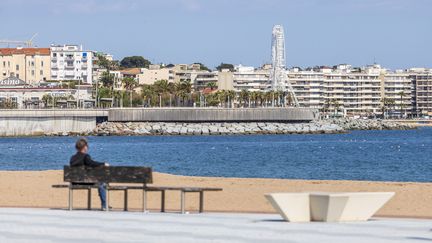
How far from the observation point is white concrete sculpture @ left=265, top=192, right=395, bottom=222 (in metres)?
18.7

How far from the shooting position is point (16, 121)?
157 metres

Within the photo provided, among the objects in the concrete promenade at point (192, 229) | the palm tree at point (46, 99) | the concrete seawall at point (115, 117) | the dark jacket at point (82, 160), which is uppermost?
the dark jacket at point (82, 160)

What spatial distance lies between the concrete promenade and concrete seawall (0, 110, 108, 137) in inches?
5427

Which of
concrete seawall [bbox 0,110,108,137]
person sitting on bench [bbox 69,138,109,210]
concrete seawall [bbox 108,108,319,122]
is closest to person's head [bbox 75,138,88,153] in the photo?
person sitting on bench [bbox 69,138,109,210]

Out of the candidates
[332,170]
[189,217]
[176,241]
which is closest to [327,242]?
[176,241]

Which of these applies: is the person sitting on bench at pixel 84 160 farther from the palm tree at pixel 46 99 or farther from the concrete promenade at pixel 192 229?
the palm tree at pixel 46 99

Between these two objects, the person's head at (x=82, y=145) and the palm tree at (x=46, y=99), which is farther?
the palm tree at (x=46, y=99)

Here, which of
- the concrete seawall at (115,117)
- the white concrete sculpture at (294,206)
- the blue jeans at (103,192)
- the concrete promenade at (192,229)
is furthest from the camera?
the concrete seawall at (115,117)

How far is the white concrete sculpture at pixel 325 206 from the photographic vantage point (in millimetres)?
18734

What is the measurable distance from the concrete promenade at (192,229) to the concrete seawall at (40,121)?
138 metres

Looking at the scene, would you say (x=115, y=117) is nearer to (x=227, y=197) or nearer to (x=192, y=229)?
(x=227, y=197)

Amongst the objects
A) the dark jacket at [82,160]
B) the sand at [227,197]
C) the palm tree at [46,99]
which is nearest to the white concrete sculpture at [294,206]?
the sand at [227,197]

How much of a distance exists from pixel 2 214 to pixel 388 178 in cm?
3061

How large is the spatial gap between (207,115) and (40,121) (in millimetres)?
26435
